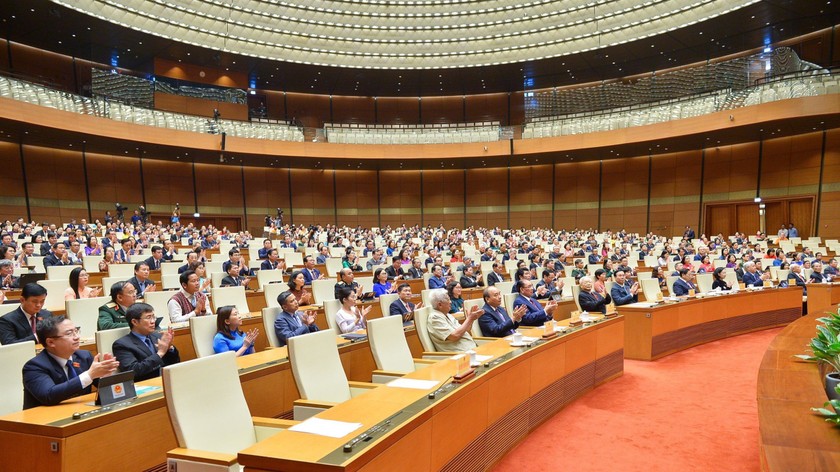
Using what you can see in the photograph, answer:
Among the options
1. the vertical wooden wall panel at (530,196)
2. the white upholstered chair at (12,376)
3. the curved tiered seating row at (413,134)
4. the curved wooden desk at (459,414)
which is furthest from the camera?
the vertical wooden wall panel at (530,196)

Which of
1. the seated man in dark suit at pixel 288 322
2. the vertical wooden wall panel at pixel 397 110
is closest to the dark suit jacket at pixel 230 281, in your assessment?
the seated man in dark suit at pixel 288 322

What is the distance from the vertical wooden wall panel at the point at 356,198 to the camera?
25.7 meters

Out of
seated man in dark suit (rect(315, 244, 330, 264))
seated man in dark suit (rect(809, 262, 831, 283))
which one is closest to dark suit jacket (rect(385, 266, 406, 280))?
seated man in dark suit (rect(315, 244, 330, 264))

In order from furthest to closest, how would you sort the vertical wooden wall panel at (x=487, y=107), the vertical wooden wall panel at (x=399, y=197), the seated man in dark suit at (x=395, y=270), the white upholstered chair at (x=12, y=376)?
the vertical wooden wall panel at (x=487, y=107)
the vertical wooden wall panel at (x=399, y=197)
the seated man in dark suit at (x=395, y=270)
the white upholstered chair at (x=12, y=376)

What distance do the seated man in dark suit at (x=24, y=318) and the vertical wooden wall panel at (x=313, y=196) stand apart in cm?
2130

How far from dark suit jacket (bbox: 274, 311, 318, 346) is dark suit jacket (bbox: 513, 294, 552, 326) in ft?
7.74

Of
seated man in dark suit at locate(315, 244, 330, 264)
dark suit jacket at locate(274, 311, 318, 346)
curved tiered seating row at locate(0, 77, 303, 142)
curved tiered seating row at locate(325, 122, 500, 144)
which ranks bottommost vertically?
seated man in dark suit at locate(315, 244, 330, 264)

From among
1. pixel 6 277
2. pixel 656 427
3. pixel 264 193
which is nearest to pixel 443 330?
pixel 656 427

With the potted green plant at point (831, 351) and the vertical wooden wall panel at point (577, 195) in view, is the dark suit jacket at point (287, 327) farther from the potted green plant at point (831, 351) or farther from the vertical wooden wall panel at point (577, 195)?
the vertical wooden wall panel at point (577, 195)

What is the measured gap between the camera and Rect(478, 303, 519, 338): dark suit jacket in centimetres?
520

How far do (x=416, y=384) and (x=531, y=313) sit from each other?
302 cm

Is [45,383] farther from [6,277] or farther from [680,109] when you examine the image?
[680,109]

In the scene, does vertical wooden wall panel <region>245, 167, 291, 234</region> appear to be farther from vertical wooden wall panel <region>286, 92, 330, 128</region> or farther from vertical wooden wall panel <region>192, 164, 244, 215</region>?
vertical wooden wall panel <region>286, 92, 330, 128</region>

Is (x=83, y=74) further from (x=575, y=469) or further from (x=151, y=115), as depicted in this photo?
(x=575, y=469)
